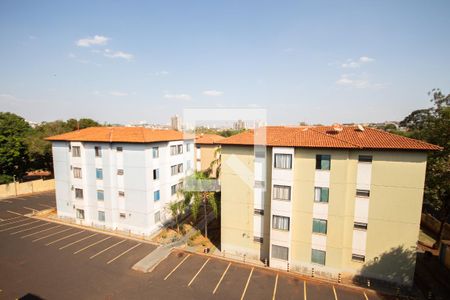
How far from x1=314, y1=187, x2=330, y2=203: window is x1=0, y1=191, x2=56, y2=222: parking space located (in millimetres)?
46337

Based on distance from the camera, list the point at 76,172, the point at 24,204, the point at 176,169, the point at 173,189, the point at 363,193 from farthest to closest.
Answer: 1. the point at 24,204
2. the point at 176,169
3. the point at 173,189
4. the point at 76,172
5. the point at 363,193

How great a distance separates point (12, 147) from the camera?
2009 inches

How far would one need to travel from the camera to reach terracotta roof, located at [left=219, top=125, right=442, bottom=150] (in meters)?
19.9

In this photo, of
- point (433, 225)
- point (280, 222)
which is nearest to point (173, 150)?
point (280, 222)

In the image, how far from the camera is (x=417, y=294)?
19938 mm

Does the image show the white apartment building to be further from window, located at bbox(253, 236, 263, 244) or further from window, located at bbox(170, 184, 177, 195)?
window, located at bbox(253, 236, 263, 244)

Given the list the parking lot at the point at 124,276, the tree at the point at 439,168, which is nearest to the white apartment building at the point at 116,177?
the parking lot at the point at 124,276

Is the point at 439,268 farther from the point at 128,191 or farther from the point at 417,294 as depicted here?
the point at 128,191

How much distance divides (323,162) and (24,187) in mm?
62623

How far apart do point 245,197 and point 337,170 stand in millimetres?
9936

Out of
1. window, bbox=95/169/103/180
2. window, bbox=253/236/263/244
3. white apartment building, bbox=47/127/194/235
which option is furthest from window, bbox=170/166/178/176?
window, bbox=253/236/263/244

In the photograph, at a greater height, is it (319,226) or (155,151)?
(155,151)

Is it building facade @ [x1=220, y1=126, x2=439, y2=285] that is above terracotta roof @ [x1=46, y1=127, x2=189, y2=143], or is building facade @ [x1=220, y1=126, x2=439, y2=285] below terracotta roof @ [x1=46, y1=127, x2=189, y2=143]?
below

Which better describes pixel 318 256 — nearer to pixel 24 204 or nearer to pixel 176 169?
pixel 176 169
